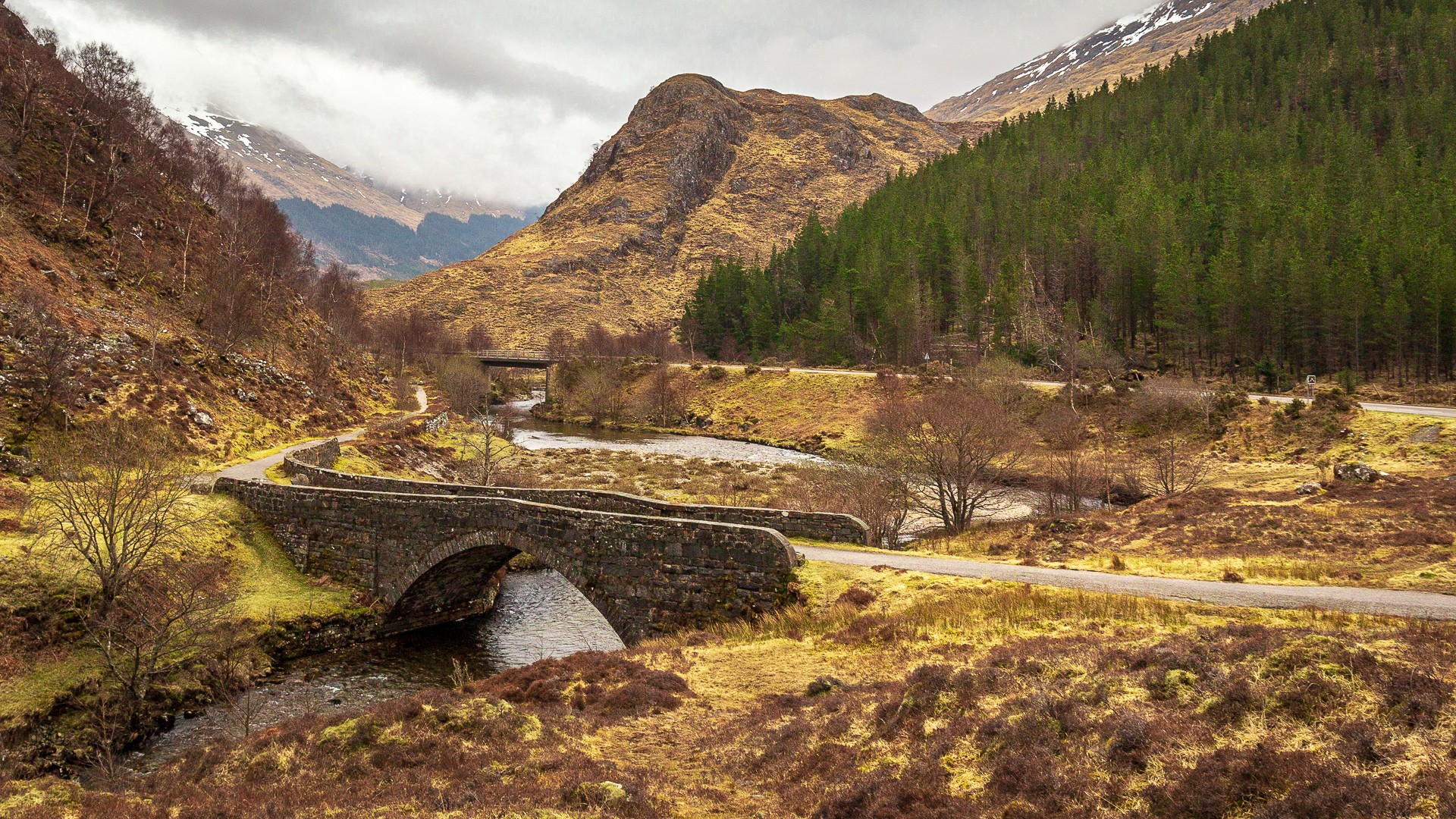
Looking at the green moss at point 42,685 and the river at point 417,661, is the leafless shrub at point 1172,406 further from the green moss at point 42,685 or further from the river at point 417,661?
the green moss at point 42,685

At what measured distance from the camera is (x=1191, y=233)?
273ft

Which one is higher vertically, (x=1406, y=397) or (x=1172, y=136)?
(x=1172, y=136)

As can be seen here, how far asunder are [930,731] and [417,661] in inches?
776

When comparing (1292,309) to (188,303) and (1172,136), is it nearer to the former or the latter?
(1172,136)

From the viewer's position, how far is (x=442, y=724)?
1245 cm

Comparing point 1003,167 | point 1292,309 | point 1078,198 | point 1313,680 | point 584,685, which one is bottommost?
point 584,685

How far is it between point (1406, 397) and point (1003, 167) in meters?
83.8

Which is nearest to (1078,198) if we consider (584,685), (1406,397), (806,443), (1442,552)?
(1406,397)

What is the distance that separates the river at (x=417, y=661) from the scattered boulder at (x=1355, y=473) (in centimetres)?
3551

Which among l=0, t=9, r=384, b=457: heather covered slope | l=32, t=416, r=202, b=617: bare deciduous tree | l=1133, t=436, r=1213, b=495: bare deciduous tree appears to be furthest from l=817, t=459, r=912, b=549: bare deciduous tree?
l=0, t=9, r=384, b=457: heather covered slope

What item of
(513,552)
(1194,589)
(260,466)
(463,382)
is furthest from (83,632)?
(463,382)

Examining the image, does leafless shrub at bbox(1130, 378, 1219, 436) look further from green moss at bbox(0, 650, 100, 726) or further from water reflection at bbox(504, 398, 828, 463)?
green moss at bbox(0, 650, 100, 726)

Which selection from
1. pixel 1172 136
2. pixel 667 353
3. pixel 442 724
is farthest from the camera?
pixel 667 353

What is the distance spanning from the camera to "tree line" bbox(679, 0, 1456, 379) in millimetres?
65938
